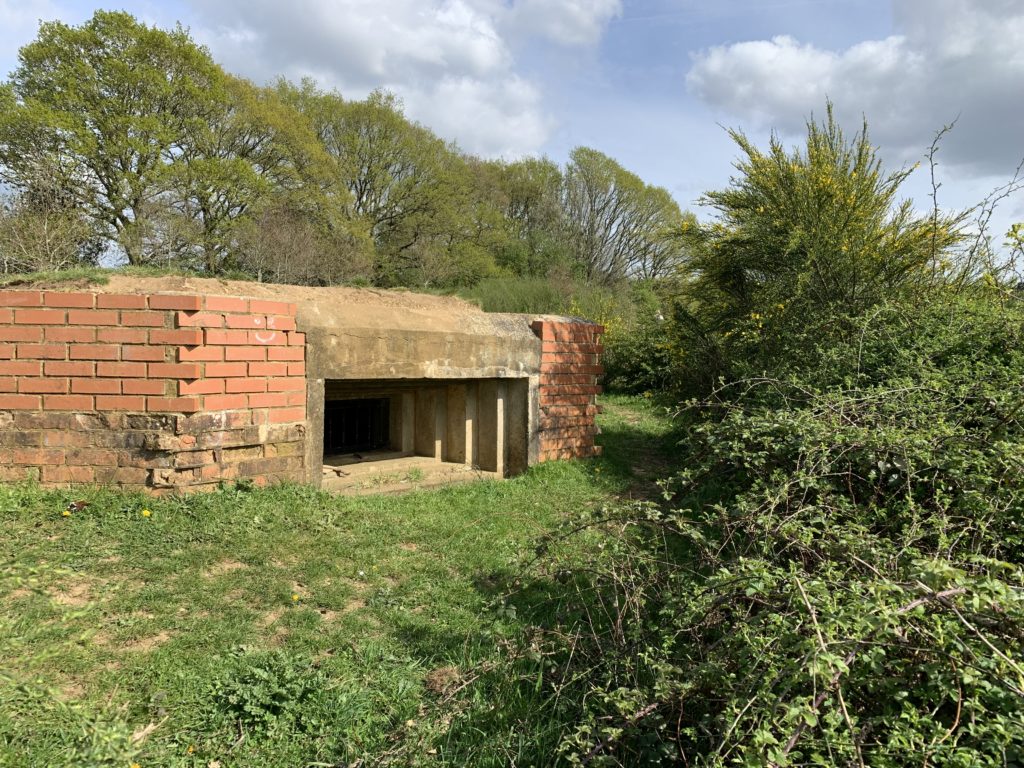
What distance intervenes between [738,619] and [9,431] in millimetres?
4538

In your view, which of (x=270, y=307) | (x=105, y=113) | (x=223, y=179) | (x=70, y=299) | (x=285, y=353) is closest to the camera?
(x=70, y=299)

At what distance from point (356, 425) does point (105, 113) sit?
55.6ft

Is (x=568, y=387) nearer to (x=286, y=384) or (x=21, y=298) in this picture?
(x=286, y=384)

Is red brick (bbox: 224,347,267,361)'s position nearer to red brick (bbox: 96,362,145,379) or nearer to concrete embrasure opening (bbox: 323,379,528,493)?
red brick (bbox: 96,362,145,379)

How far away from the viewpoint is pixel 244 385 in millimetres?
4309

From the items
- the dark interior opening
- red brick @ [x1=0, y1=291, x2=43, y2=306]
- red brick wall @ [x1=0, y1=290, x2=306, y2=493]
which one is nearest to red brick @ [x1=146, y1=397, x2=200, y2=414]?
red brick wall @ [x1=0, y1=290, x2=306, y2=493]

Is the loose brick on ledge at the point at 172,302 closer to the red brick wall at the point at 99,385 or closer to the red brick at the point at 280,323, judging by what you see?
the red brick wall at the point at 99,385

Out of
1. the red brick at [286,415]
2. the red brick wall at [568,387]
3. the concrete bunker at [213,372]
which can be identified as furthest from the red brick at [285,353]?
the red brick wall at [568,387]

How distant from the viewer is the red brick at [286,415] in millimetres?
4508

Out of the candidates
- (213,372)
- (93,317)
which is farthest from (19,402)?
(213,372)

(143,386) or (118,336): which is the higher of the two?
(118,336)

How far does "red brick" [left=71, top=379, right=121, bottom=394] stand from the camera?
3.96 metres

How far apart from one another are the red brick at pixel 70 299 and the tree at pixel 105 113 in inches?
573

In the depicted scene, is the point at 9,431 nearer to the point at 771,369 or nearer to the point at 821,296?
the point at 771,369
